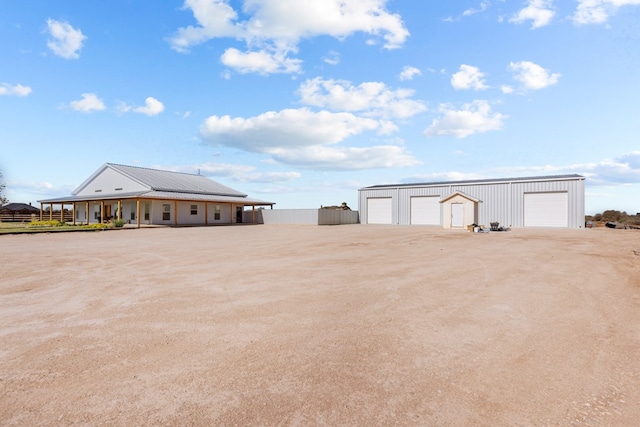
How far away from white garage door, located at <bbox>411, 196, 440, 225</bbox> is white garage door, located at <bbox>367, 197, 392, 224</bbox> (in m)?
2.91

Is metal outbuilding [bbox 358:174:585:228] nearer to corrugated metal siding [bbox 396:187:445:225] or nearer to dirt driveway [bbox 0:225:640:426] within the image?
corrugated metal siding [bbox 396:187:445:225]

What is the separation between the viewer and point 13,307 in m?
5.92

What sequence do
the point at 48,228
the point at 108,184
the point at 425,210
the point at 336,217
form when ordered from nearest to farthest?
the point at 48,228
the point at 425,210
the point at 108,184
the point at 336,217

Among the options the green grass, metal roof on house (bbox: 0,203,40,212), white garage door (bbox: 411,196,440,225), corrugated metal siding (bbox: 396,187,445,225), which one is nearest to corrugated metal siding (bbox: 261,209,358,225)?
corrugated metal siding (bbox: 396,187,445,225)

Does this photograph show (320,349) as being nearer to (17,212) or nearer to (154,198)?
(154,198)

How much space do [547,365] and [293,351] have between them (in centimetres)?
274

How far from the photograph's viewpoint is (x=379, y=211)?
40969mm

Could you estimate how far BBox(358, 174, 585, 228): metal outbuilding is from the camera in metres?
28.8

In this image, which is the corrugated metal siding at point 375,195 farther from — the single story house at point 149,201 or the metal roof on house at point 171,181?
the metal roof on house at point 171,181

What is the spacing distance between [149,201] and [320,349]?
3365 centimetres

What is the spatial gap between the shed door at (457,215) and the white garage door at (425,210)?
25.6 ft

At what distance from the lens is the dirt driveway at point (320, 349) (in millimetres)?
2982

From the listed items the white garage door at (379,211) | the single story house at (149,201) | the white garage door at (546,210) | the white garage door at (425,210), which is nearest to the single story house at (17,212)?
the single story house at (149,201)

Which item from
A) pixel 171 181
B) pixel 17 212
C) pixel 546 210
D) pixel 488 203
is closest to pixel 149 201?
pixel 171 181
